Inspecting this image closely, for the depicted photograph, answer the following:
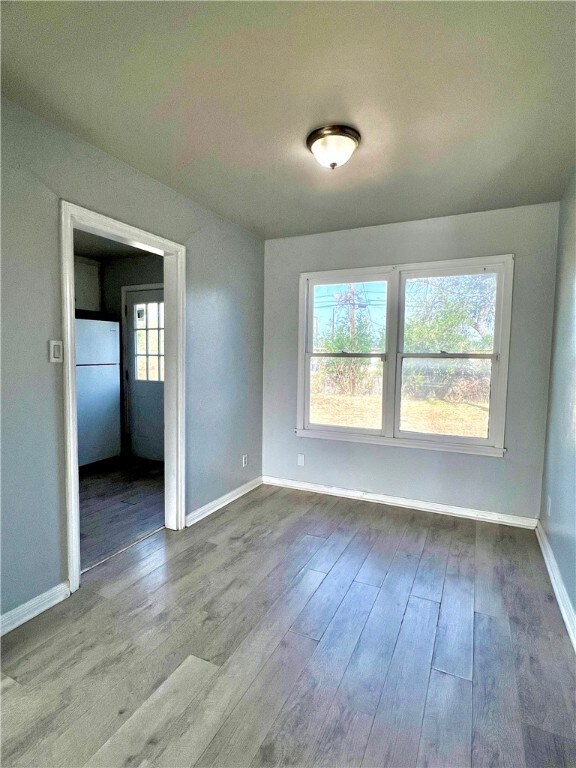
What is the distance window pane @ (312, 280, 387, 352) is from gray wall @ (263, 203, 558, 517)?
227 millimetres

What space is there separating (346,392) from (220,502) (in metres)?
1.60

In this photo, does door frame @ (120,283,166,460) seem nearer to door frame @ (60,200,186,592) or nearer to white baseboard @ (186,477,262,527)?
white baseboard @ (186,477,262,527)

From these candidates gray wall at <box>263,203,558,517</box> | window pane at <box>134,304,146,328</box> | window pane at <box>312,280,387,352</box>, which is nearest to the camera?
gray wall at <box>263,203,558,517</box>

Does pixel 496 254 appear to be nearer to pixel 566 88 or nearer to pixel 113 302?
pixel 566 88

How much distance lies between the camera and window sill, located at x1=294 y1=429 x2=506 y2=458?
10.6 ft

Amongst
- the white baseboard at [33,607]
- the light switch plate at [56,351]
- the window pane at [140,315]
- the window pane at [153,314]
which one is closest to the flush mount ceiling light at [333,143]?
the light switch plate at [56,351]

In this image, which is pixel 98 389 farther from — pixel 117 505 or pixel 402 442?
pixel 402 442

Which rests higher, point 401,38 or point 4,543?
point 401,38

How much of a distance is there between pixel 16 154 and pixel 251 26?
4.27 feet

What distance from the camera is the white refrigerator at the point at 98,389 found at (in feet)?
14.2

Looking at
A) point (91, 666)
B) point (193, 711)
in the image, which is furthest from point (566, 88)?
point (91, 666)

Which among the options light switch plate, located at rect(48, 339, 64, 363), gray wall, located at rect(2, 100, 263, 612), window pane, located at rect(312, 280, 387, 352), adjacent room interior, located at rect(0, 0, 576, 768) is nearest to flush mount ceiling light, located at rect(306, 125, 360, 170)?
adjacent room interior, located at rect(0, 0, 576, 768)

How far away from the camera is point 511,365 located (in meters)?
3.14

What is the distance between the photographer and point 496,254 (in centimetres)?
314
